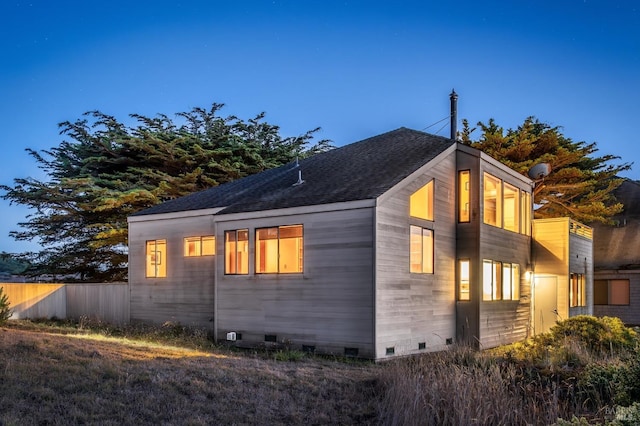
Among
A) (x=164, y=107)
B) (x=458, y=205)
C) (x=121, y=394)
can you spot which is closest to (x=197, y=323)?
(x=458, y=205)

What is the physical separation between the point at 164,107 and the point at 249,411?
2902cm

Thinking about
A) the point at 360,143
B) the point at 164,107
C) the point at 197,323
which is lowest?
the point at 197,323

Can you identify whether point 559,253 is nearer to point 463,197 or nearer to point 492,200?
point 492,200

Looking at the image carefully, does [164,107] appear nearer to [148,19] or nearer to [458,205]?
[148,19]

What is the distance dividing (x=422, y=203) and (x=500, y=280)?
4.21m

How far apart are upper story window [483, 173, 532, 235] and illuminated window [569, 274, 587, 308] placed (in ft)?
8.73

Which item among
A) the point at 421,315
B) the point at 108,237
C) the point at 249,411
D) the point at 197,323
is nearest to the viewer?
the point at 249,411

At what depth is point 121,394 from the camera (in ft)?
25.8

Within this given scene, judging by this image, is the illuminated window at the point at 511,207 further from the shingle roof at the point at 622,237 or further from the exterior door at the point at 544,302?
the shingle roof at the point at 622,237

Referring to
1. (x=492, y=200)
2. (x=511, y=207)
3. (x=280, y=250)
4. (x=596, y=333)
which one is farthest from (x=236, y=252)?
(x=596, y=333)

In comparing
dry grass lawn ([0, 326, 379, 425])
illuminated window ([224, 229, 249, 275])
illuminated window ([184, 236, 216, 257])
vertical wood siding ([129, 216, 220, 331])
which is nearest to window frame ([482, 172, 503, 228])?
illuminated window ([224, 229, 249, 275])

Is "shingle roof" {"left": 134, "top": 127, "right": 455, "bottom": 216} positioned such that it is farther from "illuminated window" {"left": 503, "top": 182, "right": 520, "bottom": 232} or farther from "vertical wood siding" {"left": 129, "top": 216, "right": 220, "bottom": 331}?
"illuminated window" {"left": 503, "top": 182, "right": 520, "bottom": 232}

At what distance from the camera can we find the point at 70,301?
22.2 metres

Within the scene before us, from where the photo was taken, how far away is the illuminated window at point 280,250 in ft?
47.8
